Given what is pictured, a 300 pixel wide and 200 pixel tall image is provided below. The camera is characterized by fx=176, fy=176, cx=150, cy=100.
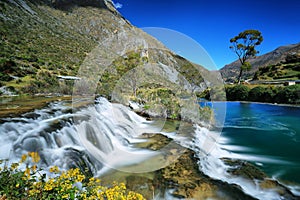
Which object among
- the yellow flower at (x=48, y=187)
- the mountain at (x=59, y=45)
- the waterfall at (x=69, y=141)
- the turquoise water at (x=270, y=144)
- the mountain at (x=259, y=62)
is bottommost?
the turquoise water at (x=270, y=144)

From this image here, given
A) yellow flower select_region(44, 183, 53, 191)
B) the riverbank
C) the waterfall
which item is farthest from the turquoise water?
the riverbank

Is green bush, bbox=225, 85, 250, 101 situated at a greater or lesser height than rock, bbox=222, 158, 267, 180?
greater

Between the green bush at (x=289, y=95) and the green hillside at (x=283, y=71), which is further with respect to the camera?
the green hillside at (x=283, y=71)

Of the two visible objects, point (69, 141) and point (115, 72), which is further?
point (115, 72)

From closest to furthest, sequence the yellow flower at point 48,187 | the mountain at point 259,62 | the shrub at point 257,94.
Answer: the yellow flower at point 48,187, the shrub at point 257,94, the mountain at point 259,62

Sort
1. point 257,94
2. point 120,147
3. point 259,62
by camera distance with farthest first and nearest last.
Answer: point 259,62
point 257,94
point 120,147

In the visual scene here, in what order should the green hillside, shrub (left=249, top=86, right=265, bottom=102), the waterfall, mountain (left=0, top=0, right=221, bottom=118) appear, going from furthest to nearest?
the green hillside < shrub (left=249, top=86, right=265, bottom=102) < mountain (left=0, top=0, right=221, bottom=118) < the waterfall

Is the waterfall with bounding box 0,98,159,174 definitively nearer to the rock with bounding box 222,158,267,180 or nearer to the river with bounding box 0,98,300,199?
the river with bounding box 0,98,300,199

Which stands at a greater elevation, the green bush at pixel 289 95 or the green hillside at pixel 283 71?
the green hillside at pixel 283 71

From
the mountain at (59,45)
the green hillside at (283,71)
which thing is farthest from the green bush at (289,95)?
the green hillside at (283,71)

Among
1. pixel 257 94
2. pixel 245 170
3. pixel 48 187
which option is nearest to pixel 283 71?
pixel 257 94

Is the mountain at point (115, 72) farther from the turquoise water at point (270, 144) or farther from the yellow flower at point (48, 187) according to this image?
the yellow flower at point (48, 187)

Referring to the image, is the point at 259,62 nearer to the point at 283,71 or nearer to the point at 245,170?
the point at 283,71

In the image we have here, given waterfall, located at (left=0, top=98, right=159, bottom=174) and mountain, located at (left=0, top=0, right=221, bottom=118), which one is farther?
mountain, located at (left=0, top=0, right=221, bottom=118)
